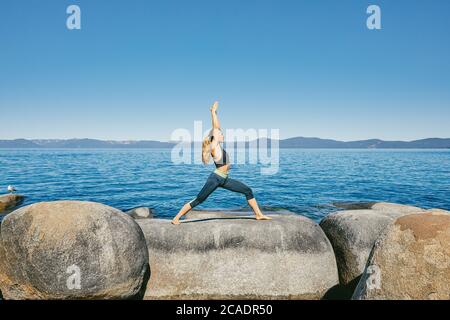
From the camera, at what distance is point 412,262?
409 centimetres

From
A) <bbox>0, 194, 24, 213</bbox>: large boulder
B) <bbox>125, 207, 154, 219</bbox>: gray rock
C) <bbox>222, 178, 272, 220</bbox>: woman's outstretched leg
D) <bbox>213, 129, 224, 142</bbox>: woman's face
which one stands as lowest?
<bbox>0, 194, 24, 213</bbox>: large boulder

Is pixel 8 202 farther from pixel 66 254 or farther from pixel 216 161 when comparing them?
pixel 216 161

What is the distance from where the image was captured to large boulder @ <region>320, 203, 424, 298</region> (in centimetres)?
650

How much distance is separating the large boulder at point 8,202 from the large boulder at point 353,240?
18047 millimetres

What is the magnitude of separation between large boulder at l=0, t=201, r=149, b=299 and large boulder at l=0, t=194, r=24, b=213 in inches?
594

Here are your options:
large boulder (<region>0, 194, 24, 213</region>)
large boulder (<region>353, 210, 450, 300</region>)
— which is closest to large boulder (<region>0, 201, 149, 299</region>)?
large boulder (<region>353, 210, 450, 300</region>)

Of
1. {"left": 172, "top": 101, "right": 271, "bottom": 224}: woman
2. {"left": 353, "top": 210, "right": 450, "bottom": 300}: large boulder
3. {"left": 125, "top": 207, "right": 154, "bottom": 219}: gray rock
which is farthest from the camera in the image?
{"left": 125, "top": 207, "right": 154, "bottom": 219}: gray rock

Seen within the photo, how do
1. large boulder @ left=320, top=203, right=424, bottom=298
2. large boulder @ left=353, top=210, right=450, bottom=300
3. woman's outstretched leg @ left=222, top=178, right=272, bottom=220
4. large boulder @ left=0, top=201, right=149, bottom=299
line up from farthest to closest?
woman's outstretched leg @ left=222, top=178, right=272, bottom=220, large boulder @ left=320, top=203, right=424, bottom=298, large boulder @ left=0, top=201, right=149, bottom=299, large boulder @ left=353, top=210, right=450, bottom=300

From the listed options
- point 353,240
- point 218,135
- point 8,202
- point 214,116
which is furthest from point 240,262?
point 8,202

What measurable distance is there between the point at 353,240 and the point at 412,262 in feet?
8.53

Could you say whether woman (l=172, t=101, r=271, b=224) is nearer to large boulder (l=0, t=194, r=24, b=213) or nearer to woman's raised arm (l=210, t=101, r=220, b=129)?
woman's raised arm (l=210, t=101, r=220, b=129)
